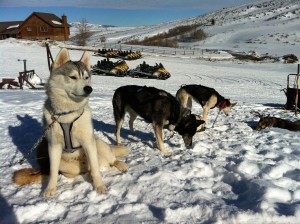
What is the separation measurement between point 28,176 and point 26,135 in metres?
2.49

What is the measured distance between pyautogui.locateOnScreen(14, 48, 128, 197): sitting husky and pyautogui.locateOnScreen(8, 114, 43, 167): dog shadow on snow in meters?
0.95

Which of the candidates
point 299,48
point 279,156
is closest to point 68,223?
point 279,156

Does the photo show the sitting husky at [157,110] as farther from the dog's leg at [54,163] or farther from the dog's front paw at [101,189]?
the dog's leg at [54,163]

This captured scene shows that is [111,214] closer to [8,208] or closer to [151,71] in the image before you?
[8,208]

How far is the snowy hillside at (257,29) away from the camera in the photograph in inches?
2082

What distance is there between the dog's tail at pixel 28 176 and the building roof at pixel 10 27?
219ft

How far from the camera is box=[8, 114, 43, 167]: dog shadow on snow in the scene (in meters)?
4.93

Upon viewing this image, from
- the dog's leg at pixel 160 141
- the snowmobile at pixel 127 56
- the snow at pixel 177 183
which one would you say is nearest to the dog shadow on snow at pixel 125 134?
the snow at pixel 177 183

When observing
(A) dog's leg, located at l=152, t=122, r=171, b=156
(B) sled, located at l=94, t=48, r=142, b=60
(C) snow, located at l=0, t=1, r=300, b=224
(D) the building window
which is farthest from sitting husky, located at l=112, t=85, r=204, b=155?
(D) the building window

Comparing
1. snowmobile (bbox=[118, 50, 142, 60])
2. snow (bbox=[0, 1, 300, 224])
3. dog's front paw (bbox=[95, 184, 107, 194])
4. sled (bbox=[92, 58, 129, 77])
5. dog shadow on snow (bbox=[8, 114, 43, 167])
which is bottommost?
snow (bbox=[0, 1, 300, 224])

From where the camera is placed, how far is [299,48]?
46.4 meters

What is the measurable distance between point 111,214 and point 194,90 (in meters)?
6.01

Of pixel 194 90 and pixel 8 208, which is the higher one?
pixel 194 90

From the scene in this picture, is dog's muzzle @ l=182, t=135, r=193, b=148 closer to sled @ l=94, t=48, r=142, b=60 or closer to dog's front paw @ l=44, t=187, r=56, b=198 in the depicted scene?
dog's front paw @ l=44, t=187, r=56, b=198
